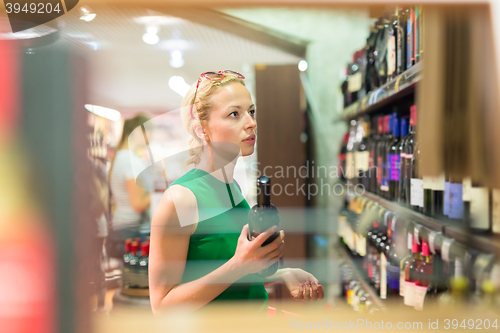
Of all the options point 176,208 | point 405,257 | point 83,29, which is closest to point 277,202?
point 176,208

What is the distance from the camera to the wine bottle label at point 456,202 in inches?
37.5

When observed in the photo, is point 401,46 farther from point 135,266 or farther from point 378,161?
point 135,266

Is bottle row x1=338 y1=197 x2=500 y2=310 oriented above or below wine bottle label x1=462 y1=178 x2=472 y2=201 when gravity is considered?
below

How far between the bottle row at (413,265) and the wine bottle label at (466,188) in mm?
123

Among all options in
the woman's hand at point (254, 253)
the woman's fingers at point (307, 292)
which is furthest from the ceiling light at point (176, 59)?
the woman's fingers at point (307, 292)

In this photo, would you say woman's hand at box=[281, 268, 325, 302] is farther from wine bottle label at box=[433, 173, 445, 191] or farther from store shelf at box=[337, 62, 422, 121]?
store shelf at box=[337, 62, 422, 121]

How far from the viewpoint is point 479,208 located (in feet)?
3.00

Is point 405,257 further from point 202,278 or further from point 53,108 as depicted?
point 53,108

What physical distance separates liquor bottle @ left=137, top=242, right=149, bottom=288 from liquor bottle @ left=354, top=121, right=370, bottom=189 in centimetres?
80

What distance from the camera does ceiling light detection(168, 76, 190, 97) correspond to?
95 cm

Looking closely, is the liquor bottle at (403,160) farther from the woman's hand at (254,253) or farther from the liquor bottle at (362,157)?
the woman's hand at (254,253)

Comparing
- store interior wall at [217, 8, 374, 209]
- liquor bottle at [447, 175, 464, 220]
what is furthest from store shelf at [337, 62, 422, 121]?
liquor bottle at [447, 175, 464, 220]

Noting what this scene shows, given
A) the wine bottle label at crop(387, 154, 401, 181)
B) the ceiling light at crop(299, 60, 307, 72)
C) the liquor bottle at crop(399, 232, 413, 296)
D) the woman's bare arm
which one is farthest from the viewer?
the wine bottle label at crop(387, 154, 401, 181)

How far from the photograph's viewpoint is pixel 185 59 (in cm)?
96
